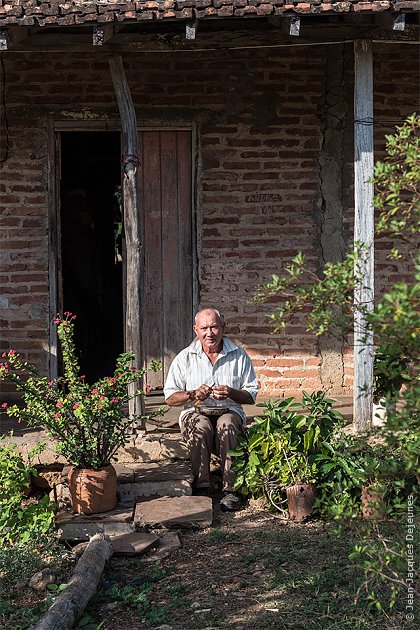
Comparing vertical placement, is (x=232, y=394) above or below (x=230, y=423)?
above

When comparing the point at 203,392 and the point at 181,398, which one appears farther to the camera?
the point at 181,398

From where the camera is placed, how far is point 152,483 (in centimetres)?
615

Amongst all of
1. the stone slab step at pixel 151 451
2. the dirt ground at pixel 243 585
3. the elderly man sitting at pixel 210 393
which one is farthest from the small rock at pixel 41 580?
the stone slab step at pixel 151 451

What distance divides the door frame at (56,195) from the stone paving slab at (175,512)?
2417mm

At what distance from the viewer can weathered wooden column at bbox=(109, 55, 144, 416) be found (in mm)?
6602

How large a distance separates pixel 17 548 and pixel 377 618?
7.32 ft

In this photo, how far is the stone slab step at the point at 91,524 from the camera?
217 inches

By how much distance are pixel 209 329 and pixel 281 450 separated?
100cm

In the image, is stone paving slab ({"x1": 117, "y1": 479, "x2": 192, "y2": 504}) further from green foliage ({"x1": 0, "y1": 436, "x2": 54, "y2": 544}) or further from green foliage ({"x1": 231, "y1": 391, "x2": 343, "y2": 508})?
green foliage ({"x1": 0, "y1": 436, "x2": 54, "y2": 544})

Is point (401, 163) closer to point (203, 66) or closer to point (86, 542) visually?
point (86, 542)

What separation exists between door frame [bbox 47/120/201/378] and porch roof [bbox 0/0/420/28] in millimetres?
1965

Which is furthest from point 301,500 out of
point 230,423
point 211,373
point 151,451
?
point 151,451

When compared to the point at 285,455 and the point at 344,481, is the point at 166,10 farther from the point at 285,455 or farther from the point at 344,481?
the point at 344,481

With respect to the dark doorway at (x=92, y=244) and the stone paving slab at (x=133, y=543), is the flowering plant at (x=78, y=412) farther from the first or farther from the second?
the dark doorway at (x=92, y=244)
